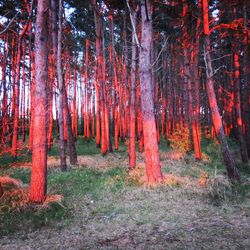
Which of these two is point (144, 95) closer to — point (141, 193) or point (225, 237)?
point (141, 193)

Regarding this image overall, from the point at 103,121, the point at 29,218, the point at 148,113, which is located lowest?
the point at 29,218

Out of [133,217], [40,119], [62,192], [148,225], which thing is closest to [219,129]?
[133,217]

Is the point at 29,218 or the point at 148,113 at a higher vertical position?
the point at 148,113

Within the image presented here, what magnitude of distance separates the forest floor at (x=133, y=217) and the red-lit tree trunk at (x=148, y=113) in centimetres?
49

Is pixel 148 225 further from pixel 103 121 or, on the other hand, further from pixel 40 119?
pixel 103 121

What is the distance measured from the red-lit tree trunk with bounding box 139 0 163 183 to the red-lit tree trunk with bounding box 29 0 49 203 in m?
3.65

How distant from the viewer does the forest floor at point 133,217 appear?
4426 millimetres

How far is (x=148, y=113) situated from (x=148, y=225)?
4439 mm

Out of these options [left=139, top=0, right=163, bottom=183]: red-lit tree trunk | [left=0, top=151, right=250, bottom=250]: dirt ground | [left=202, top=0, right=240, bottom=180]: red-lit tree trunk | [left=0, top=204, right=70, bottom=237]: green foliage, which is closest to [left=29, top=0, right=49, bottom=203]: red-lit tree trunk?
[left=0, top=204, right=70, bottom=237]: green foliage

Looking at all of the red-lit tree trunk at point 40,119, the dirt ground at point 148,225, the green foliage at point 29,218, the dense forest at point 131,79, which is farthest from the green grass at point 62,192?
the red-lit tree trunk at point 40,119

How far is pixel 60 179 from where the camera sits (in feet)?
31.1

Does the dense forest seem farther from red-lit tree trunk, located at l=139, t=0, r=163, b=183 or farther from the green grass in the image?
the green grass

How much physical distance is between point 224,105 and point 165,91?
22.9 feet

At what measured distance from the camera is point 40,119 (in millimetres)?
6410
